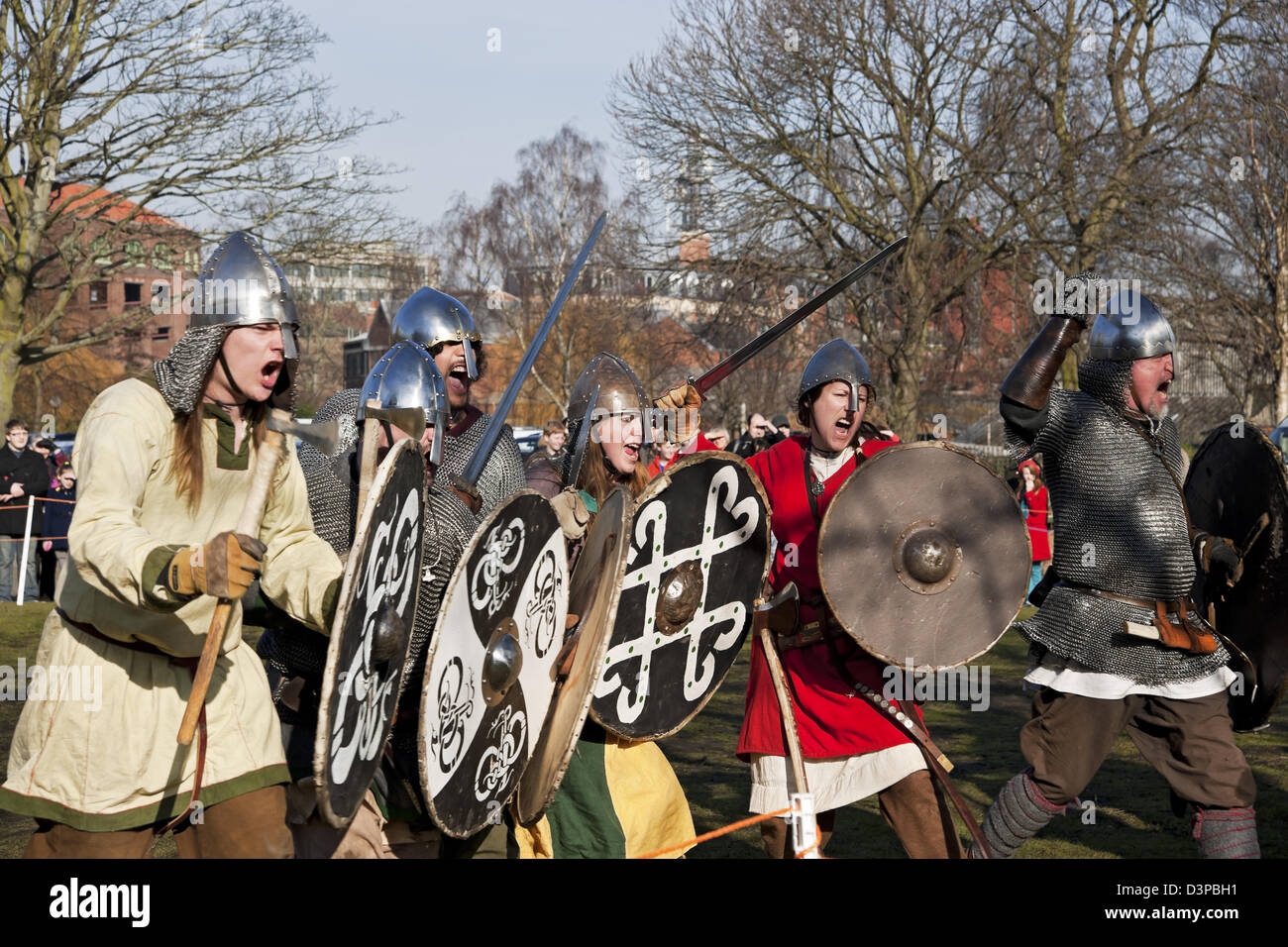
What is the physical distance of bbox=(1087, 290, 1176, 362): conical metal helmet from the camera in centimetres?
403

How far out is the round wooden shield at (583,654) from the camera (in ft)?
10.5

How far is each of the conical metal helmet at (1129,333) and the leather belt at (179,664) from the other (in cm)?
268

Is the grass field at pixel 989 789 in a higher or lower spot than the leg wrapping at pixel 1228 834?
lower

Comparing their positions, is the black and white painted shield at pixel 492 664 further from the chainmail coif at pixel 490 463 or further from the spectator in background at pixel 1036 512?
the spectator in background at pixel 1036 512

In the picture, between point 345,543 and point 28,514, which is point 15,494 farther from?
point 345,543

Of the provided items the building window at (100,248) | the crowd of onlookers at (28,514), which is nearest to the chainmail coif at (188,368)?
the crowd of onlookers at (28,514)

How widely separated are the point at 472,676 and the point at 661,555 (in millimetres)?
814

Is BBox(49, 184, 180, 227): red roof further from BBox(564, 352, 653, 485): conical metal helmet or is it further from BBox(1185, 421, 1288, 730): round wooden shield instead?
BBox(1185, 421, 1288, 730): round wooden shield

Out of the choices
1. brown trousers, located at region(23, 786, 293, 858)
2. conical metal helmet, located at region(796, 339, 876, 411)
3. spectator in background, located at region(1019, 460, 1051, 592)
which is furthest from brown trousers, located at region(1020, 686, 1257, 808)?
spectator in background, located at region(1019, 460, 1051, 592)

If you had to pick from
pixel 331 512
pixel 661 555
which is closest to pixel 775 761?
pixel 661 555

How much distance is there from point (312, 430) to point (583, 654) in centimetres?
96

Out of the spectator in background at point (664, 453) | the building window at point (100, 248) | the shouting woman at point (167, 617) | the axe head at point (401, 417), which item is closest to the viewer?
the shouting woman at point (167, 617)

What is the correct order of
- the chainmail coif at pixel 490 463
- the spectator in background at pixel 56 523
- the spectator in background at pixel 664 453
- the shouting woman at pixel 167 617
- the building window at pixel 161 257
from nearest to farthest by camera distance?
1. the shouting woman at pixel 167 617
2. the chainmail coif at pixel 490 463
3. the spectator in background at pixel 664 453
4. the spectator in background at pixel 56 523
5. the building window at pixel 161 257

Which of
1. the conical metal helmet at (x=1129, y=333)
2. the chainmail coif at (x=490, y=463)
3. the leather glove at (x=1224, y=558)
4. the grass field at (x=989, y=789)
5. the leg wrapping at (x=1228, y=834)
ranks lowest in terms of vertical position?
the grass field at (x=989, y=789)
